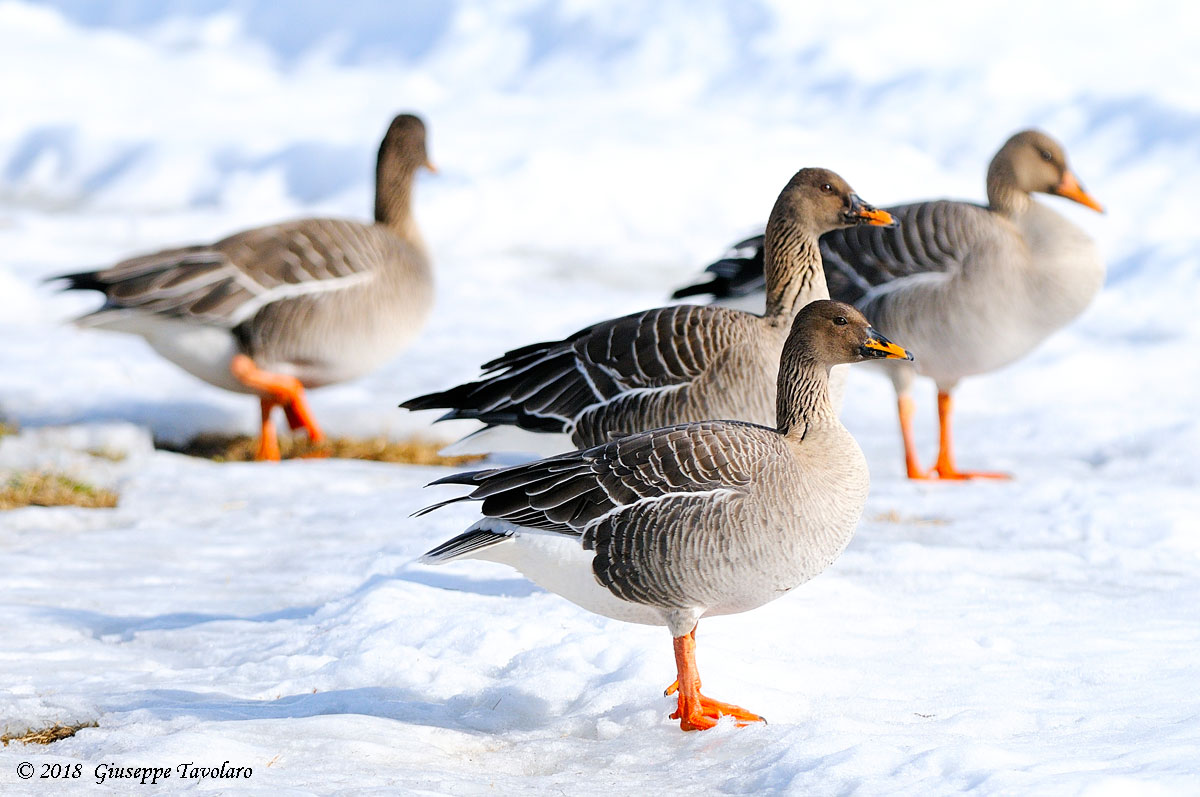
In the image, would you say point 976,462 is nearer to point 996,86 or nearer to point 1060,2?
point 996,86

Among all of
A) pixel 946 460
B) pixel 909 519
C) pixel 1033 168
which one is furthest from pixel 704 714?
pixel 1033 168

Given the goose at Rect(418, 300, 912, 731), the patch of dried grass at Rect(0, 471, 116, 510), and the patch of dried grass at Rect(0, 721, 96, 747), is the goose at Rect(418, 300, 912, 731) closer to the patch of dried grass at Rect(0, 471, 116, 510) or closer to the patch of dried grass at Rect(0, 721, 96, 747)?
the patch of dried grass at Rect(0, 721, 96, 747)

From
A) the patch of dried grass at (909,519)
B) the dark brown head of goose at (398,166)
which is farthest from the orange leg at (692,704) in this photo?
the dark brown head of goose at (398,166)

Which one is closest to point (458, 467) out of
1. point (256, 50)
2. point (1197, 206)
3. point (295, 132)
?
point (1197, 206)

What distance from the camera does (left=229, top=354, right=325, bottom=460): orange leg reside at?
32.0 ft

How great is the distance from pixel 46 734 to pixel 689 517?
7.96 ft

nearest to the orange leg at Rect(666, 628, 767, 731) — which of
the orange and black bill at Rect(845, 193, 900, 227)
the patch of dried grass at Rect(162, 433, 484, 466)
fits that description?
the orange and black bill at Rect(845, 193, 900, 227)

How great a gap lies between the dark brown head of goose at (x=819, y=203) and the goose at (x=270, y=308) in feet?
13.6

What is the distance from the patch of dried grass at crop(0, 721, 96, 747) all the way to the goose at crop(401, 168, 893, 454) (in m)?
2.65

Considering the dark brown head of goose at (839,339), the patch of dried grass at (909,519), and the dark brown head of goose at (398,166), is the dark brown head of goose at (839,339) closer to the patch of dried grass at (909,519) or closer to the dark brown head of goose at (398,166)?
the patch of dried grass at (909,519)

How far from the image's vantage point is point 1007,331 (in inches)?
354

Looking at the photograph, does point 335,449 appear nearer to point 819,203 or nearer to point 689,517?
point 819,203

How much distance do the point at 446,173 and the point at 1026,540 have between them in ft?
45.2

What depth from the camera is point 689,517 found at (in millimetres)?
4762
